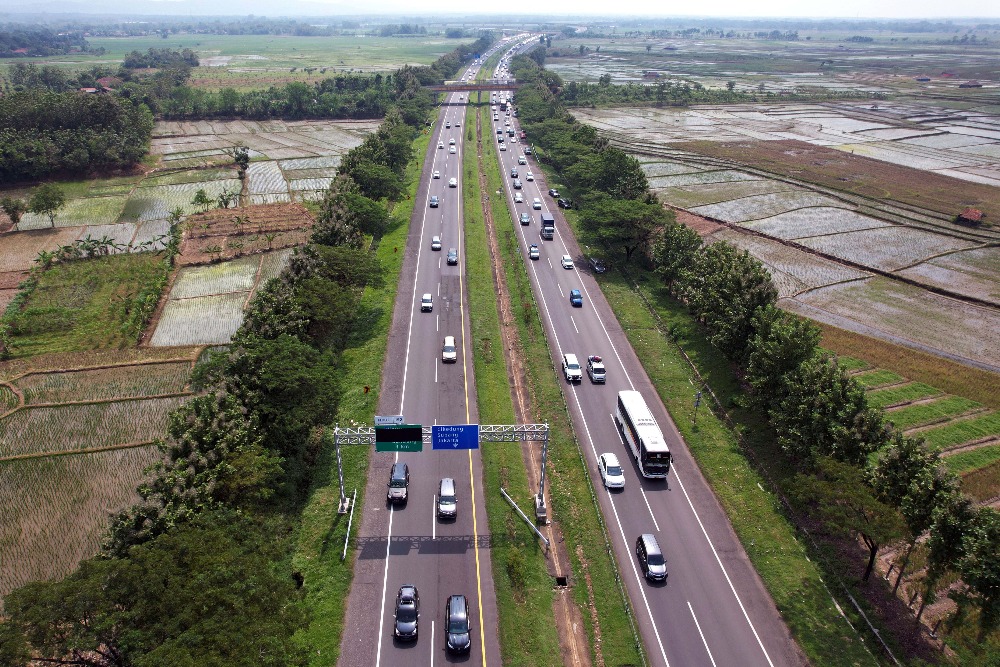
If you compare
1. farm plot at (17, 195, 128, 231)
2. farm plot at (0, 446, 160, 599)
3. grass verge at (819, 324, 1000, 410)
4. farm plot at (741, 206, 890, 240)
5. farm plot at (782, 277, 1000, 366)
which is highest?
farm plot at (741, 206, 890, 240)

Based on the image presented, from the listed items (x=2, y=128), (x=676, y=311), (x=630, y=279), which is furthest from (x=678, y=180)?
(x=2, y=128)

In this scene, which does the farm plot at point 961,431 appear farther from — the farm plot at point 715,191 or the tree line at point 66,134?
the tree line at point 66,134

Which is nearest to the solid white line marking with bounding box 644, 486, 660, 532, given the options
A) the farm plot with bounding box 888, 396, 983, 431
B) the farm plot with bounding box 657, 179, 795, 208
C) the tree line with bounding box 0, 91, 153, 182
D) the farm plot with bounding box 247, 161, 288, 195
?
the farm plot with bounding box 888, 396, 983, 431

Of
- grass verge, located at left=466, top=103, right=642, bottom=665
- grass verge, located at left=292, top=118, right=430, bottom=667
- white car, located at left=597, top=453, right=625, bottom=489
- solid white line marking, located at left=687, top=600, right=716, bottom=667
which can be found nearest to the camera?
solid white line marking, located at left=687, top=600, right=716, bottom=667

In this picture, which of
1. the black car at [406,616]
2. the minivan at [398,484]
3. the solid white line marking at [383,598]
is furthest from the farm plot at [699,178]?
the black car at [406,616]

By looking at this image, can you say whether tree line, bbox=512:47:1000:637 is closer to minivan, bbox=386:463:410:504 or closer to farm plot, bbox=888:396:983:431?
farm plot, bbox=888:396:983:431

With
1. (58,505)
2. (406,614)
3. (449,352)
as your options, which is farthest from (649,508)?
(58,505)
